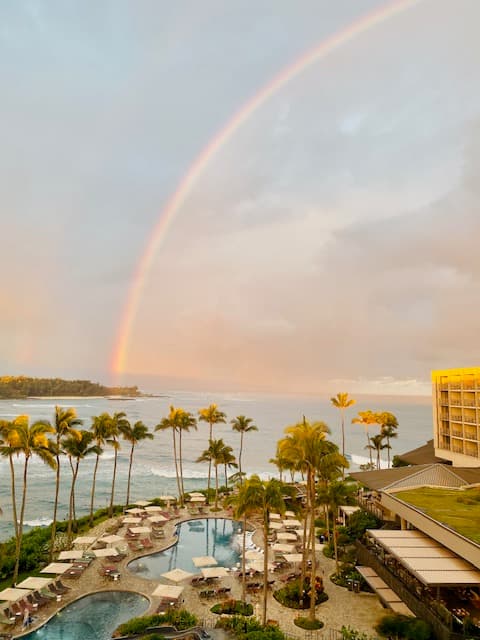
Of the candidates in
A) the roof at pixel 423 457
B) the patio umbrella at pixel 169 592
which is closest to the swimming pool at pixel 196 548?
the patio umbrella at pixel 169 592

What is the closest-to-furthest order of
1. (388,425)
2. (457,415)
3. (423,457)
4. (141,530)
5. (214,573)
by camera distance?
(214,573) < (141,530) < (457,415) < (423,457) < (388,425)

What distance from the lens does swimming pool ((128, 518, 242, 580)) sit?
33.3 metres

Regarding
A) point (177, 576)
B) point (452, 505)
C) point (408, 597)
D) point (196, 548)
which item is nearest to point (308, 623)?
point (408, 597)

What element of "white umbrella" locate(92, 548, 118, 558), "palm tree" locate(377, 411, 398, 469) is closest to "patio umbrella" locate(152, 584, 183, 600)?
"white umbrella" locate(92, 548, 118, 558)

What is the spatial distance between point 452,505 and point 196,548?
20.5 metres

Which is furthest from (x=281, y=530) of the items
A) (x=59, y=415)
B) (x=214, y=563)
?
(x=59, y=415)

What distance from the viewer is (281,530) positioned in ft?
140

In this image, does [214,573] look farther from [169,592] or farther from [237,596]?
[169,592]

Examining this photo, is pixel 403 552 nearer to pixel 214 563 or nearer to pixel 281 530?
pixel 214 563

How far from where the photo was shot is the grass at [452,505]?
23859mm

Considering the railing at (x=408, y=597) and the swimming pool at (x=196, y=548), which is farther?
the swimming pool at (x=196, y=548)

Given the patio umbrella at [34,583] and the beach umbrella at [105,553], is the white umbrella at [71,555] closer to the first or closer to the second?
the beach umbrella at [105,553]

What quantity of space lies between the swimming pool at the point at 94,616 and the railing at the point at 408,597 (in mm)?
13831

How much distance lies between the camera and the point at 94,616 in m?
25.1
